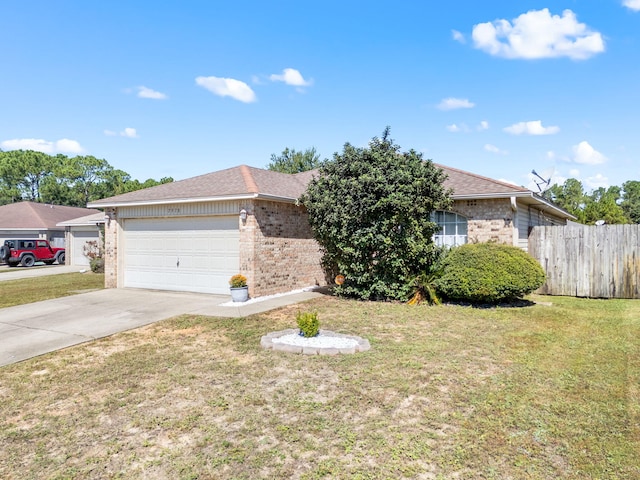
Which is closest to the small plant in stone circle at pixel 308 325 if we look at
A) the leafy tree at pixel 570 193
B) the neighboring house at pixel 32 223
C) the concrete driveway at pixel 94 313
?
the concrete driveway at pixel 94 313

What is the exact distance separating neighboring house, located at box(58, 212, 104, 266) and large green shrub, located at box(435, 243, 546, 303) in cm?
2225

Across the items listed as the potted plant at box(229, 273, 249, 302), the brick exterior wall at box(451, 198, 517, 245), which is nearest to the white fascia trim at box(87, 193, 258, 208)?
the potted plant at box(229, 273, 249, 302)

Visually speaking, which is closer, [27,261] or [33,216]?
[27,261]

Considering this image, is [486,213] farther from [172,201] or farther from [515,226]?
[172,201]

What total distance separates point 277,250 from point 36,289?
9434mm

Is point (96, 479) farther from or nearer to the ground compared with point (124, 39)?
nearer to the ground

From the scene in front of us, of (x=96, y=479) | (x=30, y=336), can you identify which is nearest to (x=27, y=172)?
(x=30, y=336)

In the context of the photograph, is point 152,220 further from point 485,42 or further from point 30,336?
point 485,42

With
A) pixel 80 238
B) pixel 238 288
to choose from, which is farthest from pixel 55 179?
pixel 238 288

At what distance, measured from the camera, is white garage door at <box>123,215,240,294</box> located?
11289 millimetres

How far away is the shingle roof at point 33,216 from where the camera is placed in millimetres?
28516

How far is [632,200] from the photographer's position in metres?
55.8

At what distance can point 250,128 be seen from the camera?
2138 cm

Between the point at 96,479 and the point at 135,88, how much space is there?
645 inches
